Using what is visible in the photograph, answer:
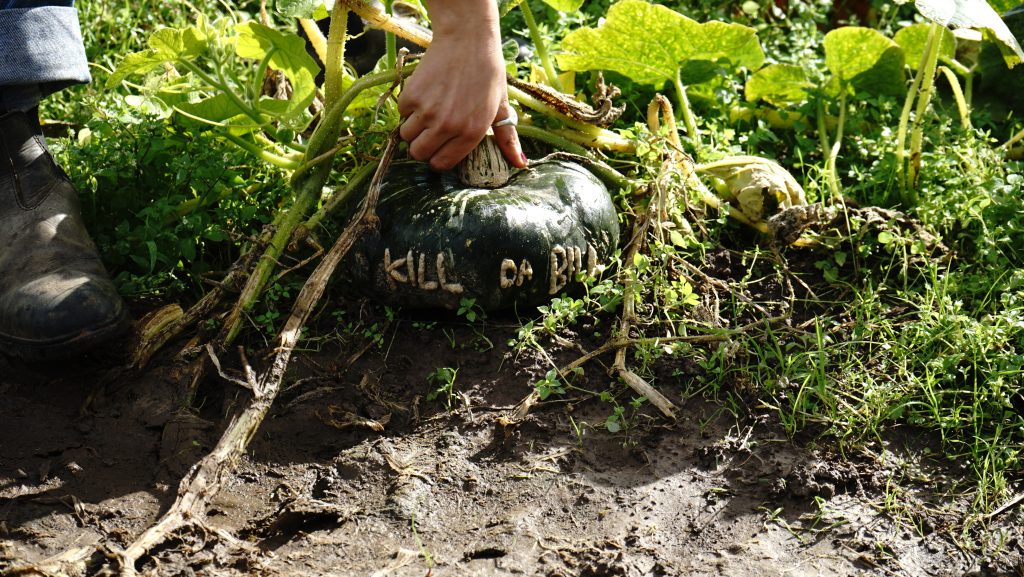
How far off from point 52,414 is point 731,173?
2080 millimetres

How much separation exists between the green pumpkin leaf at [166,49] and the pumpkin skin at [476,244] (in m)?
0.69

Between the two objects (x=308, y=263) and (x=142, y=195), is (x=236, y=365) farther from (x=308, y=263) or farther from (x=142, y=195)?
(x=142, y=195)

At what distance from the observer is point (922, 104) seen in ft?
10.2

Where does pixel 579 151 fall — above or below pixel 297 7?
below

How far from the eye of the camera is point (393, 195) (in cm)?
279

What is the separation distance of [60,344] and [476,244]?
110 centimetres

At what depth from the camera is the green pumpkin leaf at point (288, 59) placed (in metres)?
2.98

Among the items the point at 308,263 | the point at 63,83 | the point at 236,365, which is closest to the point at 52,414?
the point at 236,365

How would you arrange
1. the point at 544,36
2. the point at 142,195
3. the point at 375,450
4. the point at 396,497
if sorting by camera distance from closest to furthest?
the point at 396,497 → the point at 375,450 → the point at 142,195 → the point at 544,36

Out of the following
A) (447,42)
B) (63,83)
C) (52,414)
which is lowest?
(52,414)

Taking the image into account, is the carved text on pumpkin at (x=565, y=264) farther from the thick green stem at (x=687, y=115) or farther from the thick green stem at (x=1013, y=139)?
the thick green stem at (x=1013, y=139)

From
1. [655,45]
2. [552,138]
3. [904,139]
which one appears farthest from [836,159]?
[552,138]

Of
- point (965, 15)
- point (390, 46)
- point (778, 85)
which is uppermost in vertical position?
point (965, 15)

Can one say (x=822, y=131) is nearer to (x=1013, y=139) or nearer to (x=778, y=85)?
(x=778, y=85)
